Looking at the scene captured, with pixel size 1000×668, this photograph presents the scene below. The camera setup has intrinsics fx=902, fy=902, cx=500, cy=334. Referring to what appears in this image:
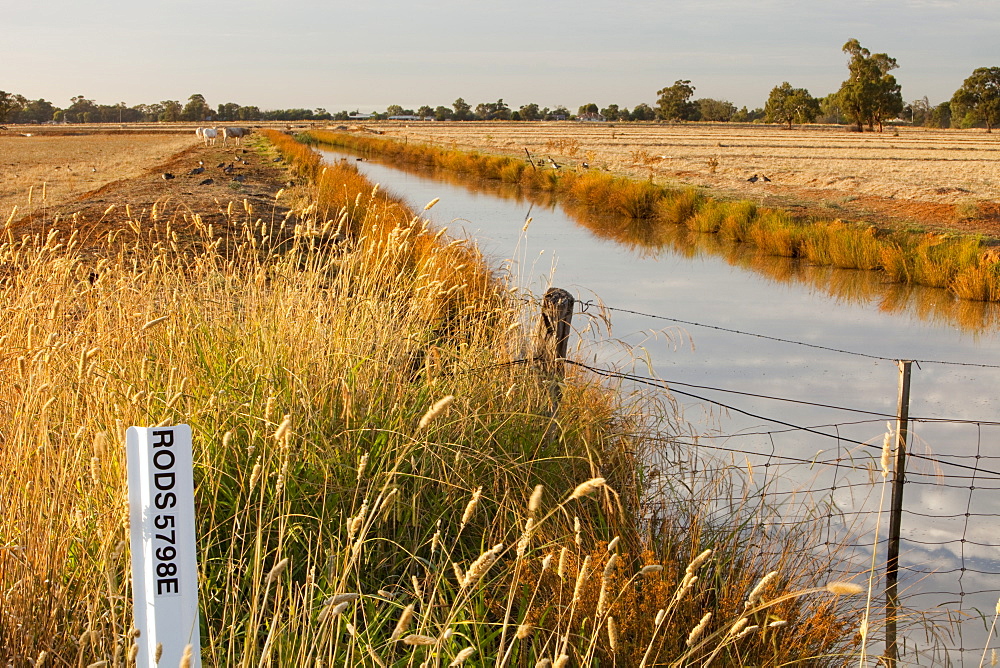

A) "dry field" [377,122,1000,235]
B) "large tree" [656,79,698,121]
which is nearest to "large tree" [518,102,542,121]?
"large tree" [656,79,698,121]

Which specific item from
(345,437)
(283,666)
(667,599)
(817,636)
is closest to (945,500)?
(817,636)

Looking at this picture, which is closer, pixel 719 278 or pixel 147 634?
pixel 147 634

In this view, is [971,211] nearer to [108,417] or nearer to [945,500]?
[945,500]

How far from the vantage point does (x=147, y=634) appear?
1588mm

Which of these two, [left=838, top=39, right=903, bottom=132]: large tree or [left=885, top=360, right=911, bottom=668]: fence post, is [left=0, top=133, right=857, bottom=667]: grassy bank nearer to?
[left=885, top=360, right=911, bottom=668]: fence post

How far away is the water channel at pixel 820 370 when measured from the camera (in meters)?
4.59

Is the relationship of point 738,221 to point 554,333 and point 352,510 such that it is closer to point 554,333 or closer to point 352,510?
point 554,333

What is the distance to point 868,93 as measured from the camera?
87125 mm

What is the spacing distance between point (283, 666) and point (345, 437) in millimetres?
1064

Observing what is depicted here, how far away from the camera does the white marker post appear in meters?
1.54

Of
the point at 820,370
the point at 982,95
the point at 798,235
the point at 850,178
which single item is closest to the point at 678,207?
the point at 798,235

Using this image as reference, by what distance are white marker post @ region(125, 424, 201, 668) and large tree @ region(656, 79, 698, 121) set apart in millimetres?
125783

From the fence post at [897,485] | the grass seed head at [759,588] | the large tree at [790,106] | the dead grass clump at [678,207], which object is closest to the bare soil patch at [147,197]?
the fence post at [897,485]

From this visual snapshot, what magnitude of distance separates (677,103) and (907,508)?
122019 millimetres
